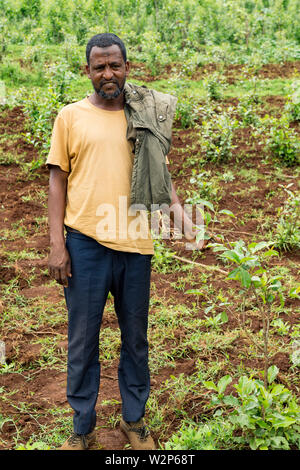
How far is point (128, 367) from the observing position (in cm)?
247

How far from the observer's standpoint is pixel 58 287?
4156mm

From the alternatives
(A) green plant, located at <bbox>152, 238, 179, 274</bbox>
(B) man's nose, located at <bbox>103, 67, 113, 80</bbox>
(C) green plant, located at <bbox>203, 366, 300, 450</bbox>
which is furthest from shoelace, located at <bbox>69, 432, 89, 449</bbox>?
(A) green plant, located at <bbox>152, 238, 179, 274</bbox>

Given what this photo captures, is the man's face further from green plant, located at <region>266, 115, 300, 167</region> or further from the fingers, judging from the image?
green plant, located at <region>266, 115, 300, 167</region>

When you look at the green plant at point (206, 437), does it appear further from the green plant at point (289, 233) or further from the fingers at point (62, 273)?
the green plant at point (289, 233)

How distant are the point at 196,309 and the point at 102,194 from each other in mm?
1814

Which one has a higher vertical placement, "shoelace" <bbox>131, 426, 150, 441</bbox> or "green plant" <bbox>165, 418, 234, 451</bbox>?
"green plant" <bbox>165, 418, 234, 451</bbox>

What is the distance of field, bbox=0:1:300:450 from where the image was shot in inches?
92.1

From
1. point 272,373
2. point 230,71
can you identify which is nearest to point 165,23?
point 230,71

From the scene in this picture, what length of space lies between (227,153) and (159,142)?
4182 millimetres

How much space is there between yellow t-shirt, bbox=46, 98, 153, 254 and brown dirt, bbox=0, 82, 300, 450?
75 centimetres

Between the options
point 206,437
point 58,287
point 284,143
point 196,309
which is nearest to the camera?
point 206,437

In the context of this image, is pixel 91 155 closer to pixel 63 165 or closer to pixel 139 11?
pixel 63 165

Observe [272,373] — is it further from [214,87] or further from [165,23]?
[165,23]
